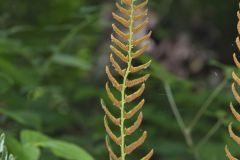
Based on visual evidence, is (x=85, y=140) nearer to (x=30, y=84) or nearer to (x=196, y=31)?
(x=30, y=84)

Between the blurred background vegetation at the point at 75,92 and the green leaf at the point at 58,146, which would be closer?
the green leaf at the point at 58,146

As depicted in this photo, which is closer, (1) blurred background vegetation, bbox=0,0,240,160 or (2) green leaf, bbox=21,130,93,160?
(2) green leaf, bbox=21,130,93,160

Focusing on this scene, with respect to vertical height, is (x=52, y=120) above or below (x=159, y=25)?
below

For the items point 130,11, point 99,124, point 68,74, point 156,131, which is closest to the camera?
point 130,11

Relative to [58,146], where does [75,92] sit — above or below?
above

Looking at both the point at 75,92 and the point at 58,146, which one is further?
the point at 75,92

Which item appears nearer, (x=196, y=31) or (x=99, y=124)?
(x=99, y=124)

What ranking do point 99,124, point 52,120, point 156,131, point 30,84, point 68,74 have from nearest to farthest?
point 30,84, point 52,120, point 99,124, point 156,131, point 68,74

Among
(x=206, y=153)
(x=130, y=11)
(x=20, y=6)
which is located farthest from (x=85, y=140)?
(x=130, y=11)
